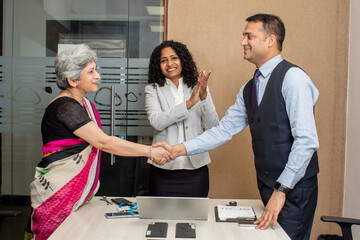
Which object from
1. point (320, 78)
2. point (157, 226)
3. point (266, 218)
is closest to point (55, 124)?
point (157, 226)

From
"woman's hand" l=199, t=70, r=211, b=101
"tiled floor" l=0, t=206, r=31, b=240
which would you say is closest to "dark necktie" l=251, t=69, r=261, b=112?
"woman's hand" l=199, t=70, r=211, b=101

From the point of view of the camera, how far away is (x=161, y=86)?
8.60ft

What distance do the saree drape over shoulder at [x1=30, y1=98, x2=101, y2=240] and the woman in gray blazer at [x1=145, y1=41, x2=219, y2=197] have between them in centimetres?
69

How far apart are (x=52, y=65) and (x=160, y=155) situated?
1629 mm

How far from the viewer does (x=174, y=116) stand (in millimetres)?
2350

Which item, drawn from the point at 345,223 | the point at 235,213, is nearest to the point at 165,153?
the point at 235,213

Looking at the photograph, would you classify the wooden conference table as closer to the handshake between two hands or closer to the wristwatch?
the wristwatch

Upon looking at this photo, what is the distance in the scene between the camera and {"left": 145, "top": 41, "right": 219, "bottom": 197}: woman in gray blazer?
2.41 metres

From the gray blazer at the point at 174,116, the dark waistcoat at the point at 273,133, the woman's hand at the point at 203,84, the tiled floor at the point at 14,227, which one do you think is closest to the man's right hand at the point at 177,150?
the gray blazer at the point at 174,116

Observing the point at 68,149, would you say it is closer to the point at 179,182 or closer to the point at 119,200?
the point at 119,200

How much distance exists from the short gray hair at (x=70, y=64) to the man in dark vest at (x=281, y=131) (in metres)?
1.04

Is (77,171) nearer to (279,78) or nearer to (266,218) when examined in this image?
(266,218)

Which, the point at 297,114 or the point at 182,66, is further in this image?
the point at 182,66

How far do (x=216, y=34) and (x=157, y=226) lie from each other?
2165 mm
